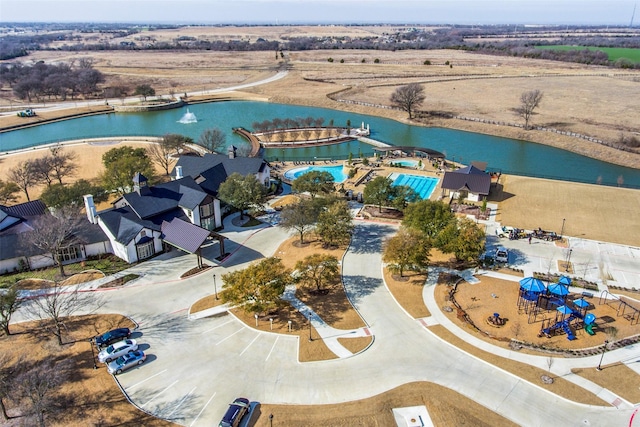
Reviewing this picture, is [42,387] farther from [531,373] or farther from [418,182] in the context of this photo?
[418,182]

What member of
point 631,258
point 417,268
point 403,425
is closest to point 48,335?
point 403,425

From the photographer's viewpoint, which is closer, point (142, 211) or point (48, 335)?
point (48, 335)

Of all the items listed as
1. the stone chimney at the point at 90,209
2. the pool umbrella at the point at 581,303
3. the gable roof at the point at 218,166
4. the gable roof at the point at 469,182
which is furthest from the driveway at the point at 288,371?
the gable roof at the point at 469,182

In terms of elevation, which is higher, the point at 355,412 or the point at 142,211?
the point at 142,211

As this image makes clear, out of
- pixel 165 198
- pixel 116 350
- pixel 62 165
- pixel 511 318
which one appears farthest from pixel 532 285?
pixel 62 165

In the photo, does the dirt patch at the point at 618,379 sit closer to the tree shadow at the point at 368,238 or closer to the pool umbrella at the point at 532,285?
the pool umbrella at the point at 532,285

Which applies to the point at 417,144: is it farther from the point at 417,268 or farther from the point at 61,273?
the point at 61,273
